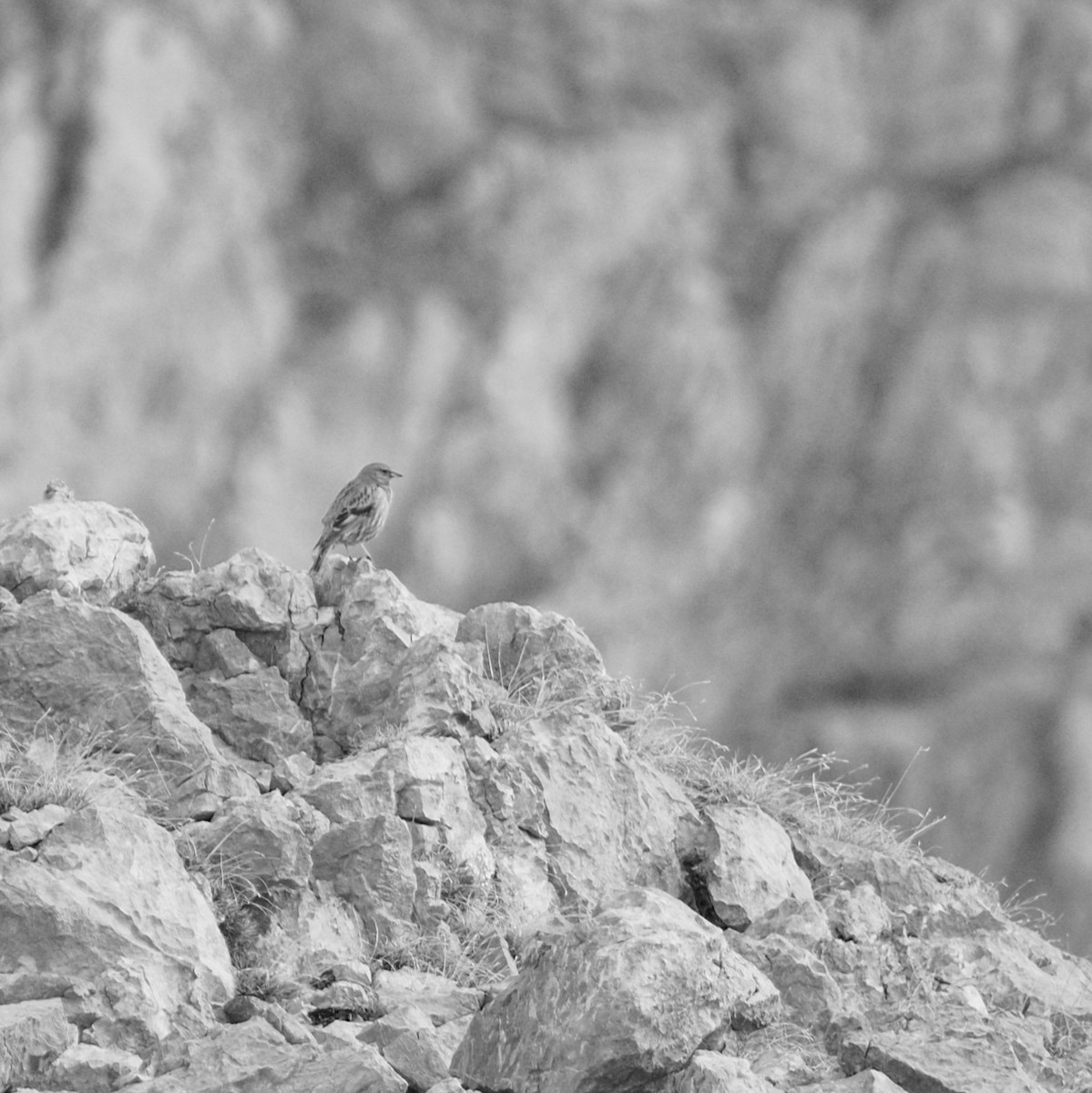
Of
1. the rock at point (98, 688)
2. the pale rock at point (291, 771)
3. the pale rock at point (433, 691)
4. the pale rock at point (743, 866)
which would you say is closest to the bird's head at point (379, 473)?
the pale rock at point (433, 691)

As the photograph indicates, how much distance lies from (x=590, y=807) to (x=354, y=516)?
2553 mm

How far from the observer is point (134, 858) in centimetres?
817

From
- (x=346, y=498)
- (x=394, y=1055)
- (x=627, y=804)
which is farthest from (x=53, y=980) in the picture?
(x=346, y=498)

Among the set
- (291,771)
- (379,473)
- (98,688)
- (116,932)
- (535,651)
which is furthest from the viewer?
(379,473)

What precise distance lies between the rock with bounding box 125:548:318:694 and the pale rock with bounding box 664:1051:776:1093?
4.16 metres

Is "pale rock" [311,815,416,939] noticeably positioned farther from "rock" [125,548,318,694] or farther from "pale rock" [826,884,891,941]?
"pale rock" [826,884,891,941]

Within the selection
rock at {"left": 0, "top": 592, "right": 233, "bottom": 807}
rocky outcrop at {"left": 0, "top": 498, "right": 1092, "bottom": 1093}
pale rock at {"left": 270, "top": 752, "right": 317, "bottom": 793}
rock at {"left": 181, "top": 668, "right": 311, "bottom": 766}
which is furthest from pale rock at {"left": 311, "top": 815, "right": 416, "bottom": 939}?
rock at {"left": 181, "top": 668, "right": 311, "bottom": 766}

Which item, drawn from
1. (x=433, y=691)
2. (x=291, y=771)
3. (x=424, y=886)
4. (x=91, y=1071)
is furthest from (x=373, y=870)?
(x=91, y=1071)

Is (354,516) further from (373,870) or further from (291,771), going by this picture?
(373,870)

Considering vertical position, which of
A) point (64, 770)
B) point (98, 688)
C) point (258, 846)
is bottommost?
point (64, 770)

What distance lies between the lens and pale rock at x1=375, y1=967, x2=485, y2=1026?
805 cm

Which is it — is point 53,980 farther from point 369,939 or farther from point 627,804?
point 627,804

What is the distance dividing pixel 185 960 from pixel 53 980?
66 centimetres

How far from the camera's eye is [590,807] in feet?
33.8
